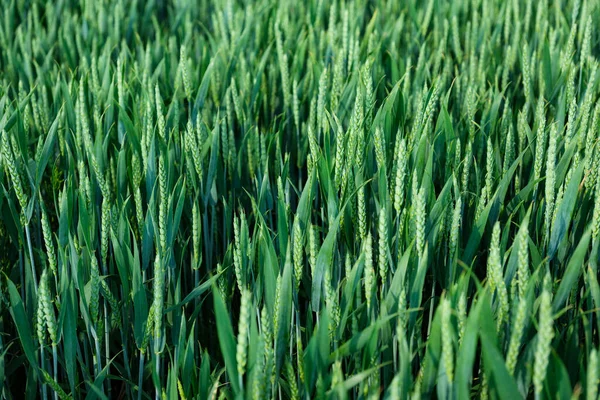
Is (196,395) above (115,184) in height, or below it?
below

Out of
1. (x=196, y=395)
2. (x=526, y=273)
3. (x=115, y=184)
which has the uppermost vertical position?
(x=526, y=273)

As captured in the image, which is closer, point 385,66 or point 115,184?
point 115,184

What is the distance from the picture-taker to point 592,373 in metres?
0.70

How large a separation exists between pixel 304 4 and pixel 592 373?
208 centimetres

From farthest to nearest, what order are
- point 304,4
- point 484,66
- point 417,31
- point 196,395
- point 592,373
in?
point 304,4 < point 417,31 < point 484,66 < point 196,395 < point 592,373

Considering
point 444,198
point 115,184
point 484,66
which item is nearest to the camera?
point 444,198

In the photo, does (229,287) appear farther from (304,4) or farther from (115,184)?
(304,4)

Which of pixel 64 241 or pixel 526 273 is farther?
pixel 64 241

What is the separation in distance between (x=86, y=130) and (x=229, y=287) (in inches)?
15.8

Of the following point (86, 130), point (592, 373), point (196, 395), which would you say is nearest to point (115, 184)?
point (86, 130)

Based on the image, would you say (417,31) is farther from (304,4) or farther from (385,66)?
(304,4)

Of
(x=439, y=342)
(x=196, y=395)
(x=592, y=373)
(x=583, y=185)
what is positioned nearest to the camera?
(x=592, y=373)

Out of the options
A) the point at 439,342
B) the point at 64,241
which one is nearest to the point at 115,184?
the point at 64,241

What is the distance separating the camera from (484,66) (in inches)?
74.1
